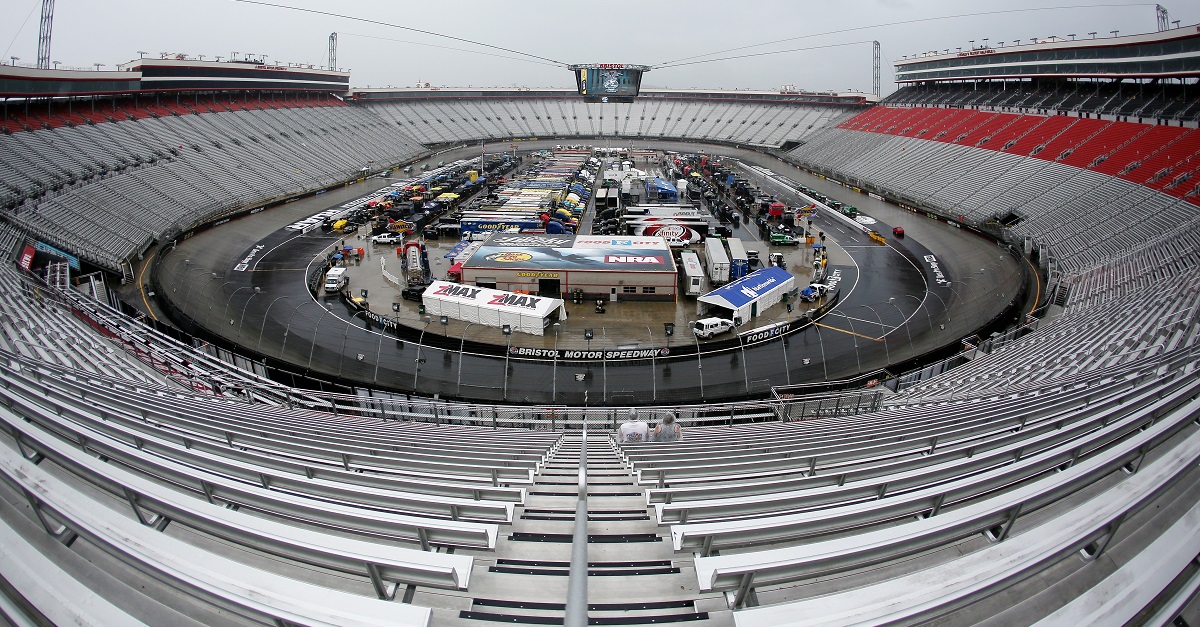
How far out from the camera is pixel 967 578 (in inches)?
88.2

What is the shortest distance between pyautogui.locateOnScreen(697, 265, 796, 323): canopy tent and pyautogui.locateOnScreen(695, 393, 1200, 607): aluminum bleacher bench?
1420 centimetres

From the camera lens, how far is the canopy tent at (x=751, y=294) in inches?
692

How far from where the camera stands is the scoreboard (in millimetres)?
65250

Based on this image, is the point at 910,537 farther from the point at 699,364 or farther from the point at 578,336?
the point at 578,336

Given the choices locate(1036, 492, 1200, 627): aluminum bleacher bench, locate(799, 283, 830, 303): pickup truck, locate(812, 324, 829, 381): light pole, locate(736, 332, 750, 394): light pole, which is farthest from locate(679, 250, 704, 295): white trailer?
locate(1036, 492, 1200, 627): aluminum bleacher bench

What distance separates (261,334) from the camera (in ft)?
50.9

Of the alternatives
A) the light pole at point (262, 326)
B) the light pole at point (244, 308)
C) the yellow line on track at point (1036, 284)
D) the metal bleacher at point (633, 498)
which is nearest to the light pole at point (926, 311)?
the yellow line on track at point (1036, 284)

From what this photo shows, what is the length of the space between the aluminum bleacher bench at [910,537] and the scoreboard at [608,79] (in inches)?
2710

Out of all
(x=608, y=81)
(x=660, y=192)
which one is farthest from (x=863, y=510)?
(x=608, y=81)

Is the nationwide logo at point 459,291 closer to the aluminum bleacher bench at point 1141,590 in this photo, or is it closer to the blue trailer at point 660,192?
the aluminum bleacher bench at point 1141,590

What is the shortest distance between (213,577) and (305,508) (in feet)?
2.15

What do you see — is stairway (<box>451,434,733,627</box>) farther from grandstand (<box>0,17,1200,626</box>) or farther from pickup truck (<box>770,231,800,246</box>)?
pickup truck (<box>770,231,800,246</box>)

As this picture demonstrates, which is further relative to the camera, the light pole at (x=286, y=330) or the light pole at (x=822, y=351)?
the light pole at (x=286, y=330)

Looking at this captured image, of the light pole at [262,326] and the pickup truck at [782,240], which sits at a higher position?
the pickup truck at [782,240]
